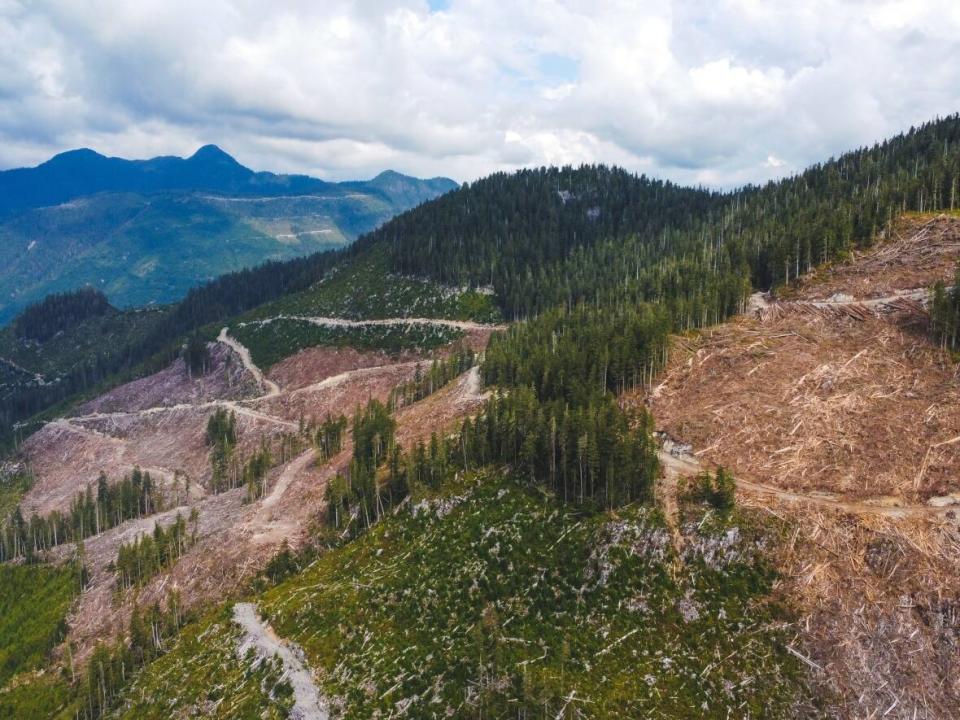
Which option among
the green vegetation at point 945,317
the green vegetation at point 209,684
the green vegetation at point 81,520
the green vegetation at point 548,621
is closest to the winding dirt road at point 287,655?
the green vegetation at point 209,684

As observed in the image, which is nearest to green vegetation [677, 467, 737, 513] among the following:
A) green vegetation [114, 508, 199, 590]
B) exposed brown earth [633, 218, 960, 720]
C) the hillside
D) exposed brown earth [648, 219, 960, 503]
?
the hillside

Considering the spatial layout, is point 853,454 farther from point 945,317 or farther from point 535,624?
point 535,624

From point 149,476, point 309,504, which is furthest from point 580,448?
point 149,476

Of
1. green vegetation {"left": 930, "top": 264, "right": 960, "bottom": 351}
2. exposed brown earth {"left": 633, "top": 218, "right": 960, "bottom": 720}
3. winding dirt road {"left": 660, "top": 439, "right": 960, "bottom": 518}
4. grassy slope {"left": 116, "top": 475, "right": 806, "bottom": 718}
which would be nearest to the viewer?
exposed brown earth {"left": 633, "top": 218, "right": 960, "bottom": 720}

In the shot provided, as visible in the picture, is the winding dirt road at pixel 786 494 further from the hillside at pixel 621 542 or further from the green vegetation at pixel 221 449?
the green vegetation at pixel 221 449

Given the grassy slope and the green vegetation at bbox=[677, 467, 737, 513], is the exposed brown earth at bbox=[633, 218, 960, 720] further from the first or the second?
the grassy slope

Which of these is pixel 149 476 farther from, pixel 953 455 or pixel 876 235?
pixel 876 235
